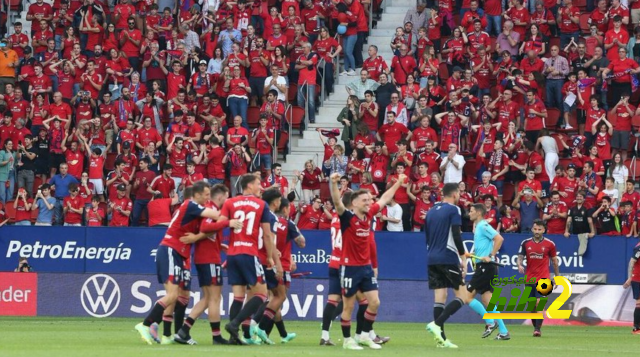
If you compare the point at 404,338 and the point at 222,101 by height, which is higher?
the point at 222,101

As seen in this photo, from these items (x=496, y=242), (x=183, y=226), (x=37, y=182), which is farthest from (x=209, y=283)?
(x=37, y=182)

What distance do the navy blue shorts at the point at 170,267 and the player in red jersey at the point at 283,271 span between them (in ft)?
5.43

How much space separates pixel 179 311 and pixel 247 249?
166 cm

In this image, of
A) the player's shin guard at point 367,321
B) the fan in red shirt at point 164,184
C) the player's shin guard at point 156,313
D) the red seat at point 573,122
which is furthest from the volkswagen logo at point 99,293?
the red seat at point 573,122

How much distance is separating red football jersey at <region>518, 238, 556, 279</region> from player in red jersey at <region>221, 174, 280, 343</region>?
7.28 meters

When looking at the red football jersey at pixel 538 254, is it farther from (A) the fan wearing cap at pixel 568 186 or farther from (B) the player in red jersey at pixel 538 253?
(A) the fan wearing cap at pixel 568 186

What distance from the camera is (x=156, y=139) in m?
32.5

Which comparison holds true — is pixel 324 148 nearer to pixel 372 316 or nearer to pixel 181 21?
pixel 181 21

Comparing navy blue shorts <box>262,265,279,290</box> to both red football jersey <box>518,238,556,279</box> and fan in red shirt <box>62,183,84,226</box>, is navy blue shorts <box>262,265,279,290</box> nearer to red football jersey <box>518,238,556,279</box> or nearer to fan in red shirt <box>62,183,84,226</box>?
red football jersey <box>518,238,556,279</box>

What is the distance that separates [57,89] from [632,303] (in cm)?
1770

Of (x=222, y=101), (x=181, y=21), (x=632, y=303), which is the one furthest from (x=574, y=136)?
(x=181, y=21)

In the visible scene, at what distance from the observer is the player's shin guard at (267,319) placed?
18.2m

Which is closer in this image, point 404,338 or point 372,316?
point 372,316

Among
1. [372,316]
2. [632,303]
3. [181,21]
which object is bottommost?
[632,303]
